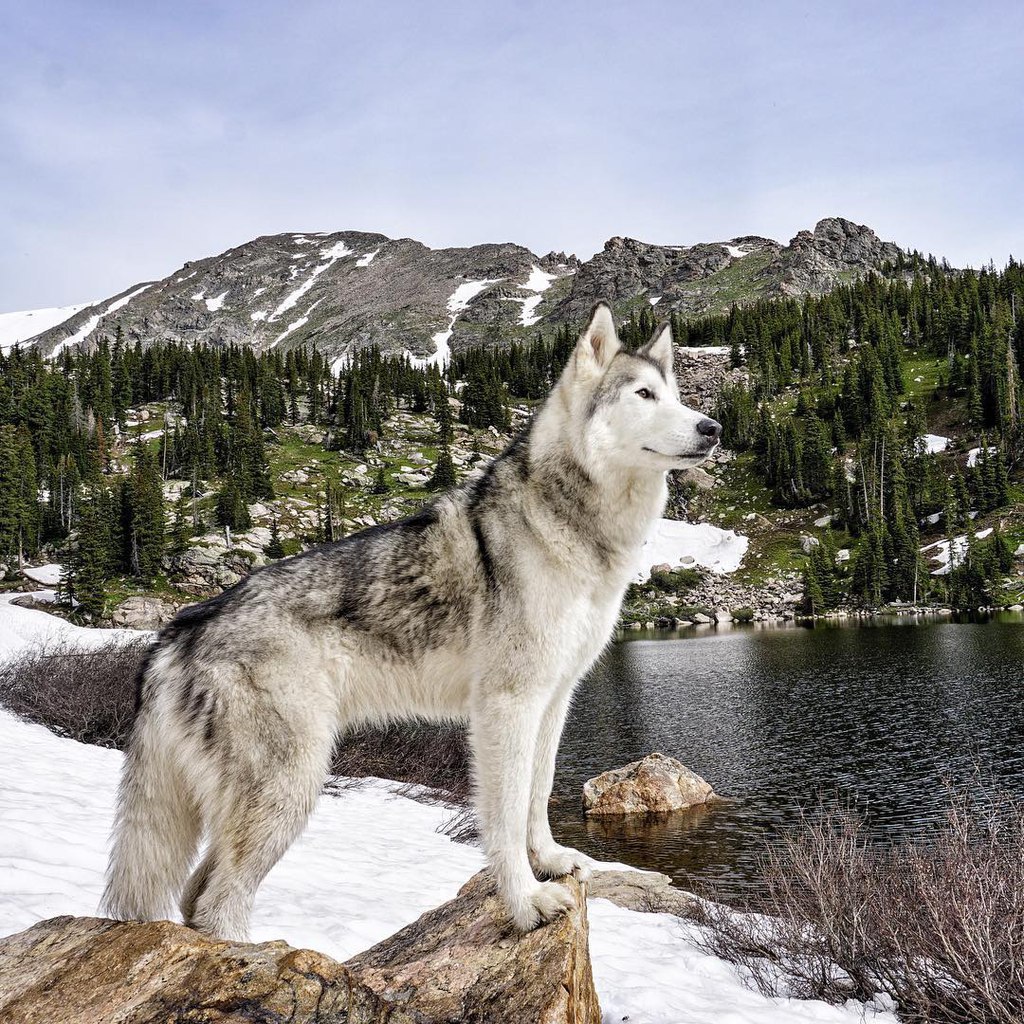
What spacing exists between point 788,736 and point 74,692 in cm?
2896

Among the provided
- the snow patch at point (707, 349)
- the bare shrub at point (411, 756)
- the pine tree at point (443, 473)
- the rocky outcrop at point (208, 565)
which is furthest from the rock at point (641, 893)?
the snow patch at point (707, 349)

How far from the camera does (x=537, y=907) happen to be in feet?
16.1

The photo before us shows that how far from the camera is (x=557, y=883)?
203 inches

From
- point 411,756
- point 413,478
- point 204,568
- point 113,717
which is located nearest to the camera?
point 113,717

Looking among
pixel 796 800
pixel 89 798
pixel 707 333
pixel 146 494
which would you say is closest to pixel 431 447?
pixel 146 494

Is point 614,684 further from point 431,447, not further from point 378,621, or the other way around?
point 431,447

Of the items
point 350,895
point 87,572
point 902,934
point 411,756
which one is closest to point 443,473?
point 87,572

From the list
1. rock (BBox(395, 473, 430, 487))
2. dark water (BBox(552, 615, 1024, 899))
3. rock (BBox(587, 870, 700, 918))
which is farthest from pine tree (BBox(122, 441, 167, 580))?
rock (BBox(587, 870, 700, 918))

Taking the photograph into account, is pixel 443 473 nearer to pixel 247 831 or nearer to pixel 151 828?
pixel 151 828

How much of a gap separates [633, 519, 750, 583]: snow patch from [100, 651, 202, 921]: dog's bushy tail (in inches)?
4347

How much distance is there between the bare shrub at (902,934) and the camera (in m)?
8.13

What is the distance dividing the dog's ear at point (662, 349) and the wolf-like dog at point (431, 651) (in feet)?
0.08

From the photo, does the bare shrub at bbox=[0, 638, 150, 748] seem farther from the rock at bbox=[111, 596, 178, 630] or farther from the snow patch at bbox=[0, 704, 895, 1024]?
the rock at bbox=[111, 596, 178, 630]

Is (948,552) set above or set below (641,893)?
above
